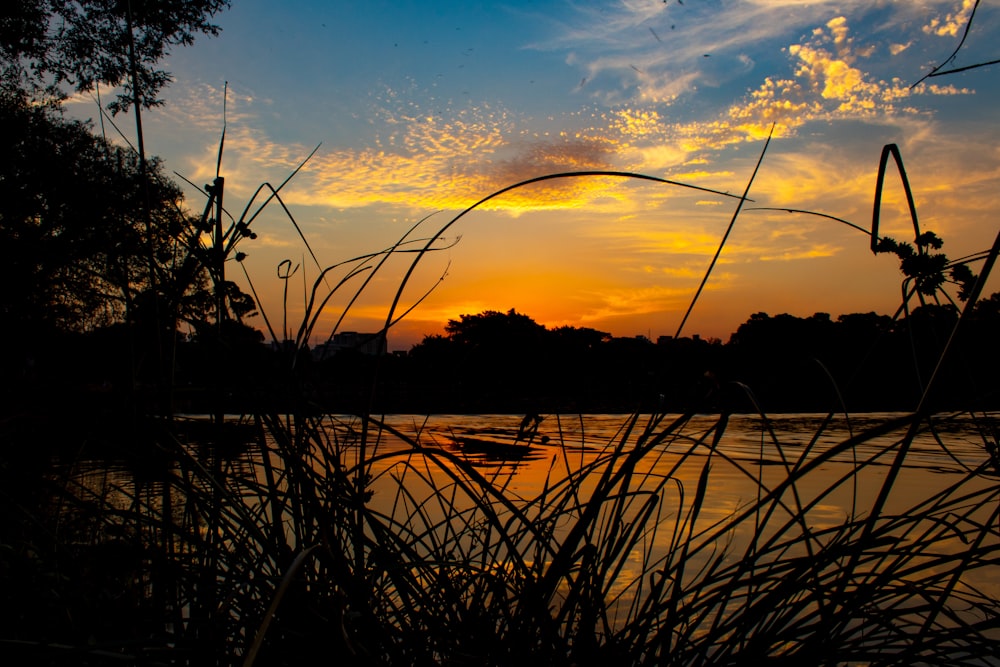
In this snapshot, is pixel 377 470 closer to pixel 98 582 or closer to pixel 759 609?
pixel 98 582

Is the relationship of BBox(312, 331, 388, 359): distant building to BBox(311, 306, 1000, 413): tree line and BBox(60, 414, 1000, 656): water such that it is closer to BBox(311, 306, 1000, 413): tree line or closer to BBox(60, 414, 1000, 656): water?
BBox(311, 306, 1000, 413): tree line

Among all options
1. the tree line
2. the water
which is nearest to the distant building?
the tree line

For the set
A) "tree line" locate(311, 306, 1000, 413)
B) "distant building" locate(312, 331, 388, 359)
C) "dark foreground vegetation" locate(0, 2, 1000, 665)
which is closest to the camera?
"dark foreground vegetation" locate(0, 2, 1000, 665)

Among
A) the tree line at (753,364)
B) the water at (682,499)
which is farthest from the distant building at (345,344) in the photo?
the water at (682,499)

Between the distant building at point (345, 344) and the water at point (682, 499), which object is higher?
the distant building at point (345, 344)

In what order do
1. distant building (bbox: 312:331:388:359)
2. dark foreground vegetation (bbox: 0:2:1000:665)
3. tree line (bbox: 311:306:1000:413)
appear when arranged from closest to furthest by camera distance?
dark foreground vegetation (bbox: 0:2:1000:665), tree line (bbox: 311:306:1000:413), distant building (bbox: 312:331:388:359)

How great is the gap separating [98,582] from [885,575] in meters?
1.06

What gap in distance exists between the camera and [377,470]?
4.62 meters

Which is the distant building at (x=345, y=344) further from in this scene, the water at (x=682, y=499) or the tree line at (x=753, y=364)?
the water at (x=682, y=499)

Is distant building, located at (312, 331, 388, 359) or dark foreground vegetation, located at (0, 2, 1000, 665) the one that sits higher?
distant building, located at (312, 331, 388, 359)

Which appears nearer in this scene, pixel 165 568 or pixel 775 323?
pixel 165 568

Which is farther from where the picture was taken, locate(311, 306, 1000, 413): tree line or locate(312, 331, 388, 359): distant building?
locate(312, 331, 388, 359): distant building

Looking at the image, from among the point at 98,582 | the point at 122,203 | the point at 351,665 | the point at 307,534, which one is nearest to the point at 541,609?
the point at 351,665

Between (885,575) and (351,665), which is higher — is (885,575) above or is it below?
above
